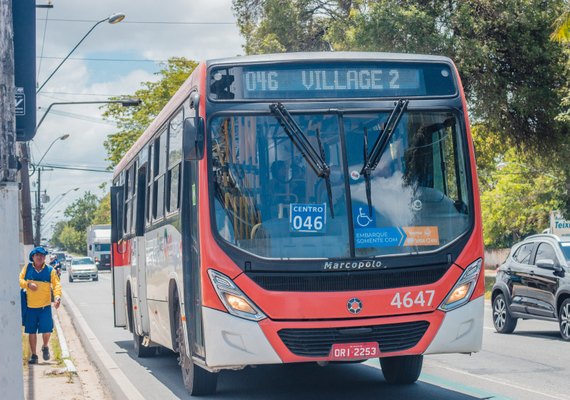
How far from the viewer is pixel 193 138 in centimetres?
909

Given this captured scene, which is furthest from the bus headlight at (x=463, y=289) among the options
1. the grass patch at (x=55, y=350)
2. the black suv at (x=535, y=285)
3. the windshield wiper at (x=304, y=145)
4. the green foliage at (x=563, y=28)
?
the green foliage at (x=563, y=28)

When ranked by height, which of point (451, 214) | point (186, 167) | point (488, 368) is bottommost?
point (488, 368)

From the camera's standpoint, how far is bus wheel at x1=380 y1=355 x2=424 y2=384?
1113cm

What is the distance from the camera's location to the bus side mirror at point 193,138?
9070 mm

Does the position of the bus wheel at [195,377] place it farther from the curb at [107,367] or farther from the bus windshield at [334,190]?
the bus windshield at [334,190]

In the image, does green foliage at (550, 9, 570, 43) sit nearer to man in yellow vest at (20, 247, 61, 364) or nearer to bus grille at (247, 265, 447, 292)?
man in yellow vest at (20, 247, 61, 364)

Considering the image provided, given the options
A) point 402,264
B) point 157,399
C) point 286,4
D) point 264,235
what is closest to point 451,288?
point 402,264

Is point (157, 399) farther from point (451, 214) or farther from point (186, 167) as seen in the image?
point (451, 214)

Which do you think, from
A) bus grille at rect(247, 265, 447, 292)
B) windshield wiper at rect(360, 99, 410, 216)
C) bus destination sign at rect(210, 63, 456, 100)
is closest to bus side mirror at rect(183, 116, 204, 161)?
bus destination sign at rect(210, 63, 456, 100)

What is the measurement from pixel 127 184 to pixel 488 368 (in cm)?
673

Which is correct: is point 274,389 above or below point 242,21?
below

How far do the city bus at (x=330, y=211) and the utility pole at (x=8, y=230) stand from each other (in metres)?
→ 2.68

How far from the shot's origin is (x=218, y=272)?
8.92 meters

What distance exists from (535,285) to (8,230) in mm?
11900
